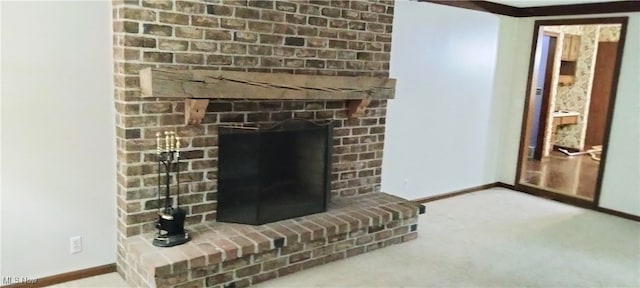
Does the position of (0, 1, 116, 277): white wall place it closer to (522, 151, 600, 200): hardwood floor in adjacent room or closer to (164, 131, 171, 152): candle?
(164, 131, 171, 152): candle

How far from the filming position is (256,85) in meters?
2.97

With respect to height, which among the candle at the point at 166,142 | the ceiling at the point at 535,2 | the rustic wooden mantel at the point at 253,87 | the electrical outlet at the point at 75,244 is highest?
the ceiling at the point at 535,2

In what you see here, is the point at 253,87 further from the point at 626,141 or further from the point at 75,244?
the point at 626,141

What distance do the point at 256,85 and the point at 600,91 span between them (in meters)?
7.20

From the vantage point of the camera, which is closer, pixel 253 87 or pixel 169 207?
pixel 169 207

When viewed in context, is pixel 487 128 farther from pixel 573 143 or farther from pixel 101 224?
pixel 101 224

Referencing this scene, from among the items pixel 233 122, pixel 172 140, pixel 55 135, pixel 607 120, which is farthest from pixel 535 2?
pixel 55 135

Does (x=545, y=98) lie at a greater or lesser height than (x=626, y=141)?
greater

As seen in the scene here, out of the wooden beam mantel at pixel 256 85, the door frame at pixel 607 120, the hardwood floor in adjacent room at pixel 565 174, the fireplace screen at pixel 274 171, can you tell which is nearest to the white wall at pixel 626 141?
the door frame at pixel 607 120

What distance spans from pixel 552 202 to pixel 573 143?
345cm

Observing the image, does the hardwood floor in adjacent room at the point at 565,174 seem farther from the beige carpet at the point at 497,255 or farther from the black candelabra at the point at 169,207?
the black candelabra at the point at 169,207

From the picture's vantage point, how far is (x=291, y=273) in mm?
3086

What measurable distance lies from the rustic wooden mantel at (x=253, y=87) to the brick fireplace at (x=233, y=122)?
0.15 meters

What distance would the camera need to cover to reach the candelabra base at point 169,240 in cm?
273
